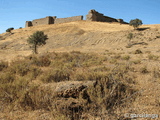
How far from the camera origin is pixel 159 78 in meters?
4.98

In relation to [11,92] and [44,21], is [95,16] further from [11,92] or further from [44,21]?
[11,92]

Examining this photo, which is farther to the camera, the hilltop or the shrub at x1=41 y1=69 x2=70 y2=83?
the hilltop

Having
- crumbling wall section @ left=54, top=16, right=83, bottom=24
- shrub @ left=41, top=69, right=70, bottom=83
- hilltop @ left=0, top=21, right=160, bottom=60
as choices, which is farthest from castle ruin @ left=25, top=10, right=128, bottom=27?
shrub @ left=41, top=69, right=70, bottom=83

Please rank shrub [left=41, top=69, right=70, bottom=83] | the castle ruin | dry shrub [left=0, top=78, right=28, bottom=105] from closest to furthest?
dry shrub [left=0, top=78, right=28, bottom=105] → shrub [left=41, top=69, right=70, bottom=83] → the castle ruin

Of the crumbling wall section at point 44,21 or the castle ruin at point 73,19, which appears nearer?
the castle ruin at point 73,19

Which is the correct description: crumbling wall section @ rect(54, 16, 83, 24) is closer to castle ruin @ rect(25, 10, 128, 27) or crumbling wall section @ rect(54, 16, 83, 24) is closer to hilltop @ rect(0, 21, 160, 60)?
castle ruin @ rect(25, 10, 128, 27)

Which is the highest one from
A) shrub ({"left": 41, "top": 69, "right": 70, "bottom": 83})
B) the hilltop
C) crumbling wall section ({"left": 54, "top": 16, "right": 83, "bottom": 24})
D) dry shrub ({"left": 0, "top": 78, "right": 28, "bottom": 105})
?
crumbling wall section ({"left": 54, "top": 16, "right": 83, "bottom": 24})

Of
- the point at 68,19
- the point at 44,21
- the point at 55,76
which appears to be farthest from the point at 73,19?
the point at 55,76

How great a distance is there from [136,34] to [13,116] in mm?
28510

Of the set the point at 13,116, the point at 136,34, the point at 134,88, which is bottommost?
the point at 13,116

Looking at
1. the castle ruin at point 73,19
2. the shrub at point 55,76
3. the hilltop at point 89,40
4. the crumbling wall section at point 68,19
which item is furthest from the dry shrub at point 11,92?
the crumbling wall section at point 68,19

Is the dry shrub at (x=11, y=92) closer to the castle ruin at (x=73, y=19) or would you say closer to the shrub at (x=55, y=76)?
the shrub at (x=55, y=76)

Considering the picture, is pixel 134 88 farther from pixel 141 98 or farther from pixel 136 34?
pixel 136 34

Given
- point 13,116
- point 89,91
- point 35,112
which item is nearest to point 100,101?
point 89,91
